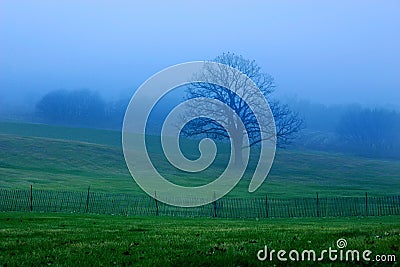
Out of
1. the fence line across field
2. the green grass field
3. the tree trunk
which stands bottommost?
the fence line across field

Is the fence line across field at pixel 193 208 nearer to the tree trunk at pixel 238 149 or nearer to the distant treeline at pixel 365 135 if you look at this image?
the tree trunk at pixel 238 149

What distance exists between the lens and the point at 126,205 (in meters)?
41.5

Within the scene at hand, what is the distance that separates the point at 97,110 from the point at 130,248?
186911 mm

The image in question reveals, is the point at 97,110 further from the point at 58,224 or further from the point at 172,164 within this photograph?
the point at 58,224

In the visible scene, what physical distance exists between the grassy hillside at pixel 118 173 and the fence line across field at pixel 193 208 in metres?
5.43

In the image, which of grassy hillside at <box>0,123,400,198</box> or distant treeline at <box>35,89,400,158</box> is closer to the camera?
grassy hillside at <box>0,123,400,198</box>

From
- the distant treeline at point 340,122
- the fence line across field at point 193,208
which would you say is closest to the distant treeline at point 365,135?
the distant treeline at point 340,122

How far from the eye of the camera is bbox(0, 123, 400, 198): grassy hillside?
182 ft

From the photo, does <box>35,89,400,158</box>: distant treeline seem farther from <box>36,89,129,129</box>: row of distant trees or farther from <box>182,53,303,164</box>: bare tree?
<box>182,53,303,164</box>: bare tree

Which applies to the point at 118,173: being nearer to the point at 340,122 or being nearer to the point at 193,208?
the point at 193,208

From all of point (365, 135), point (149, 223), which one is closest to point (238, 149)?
point (149, 223)

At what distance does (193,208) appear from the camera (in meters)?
41.6

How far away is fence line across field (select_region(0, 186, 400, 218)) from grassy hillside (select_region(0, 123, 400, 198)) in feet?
17.8

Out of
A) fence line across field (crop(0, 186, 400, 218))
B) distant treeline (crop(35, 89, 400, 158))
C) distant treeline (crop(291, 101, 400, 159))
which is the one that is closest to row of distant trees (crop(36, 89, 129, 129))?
distant treeline (crop(35, 89, 400, 158))
